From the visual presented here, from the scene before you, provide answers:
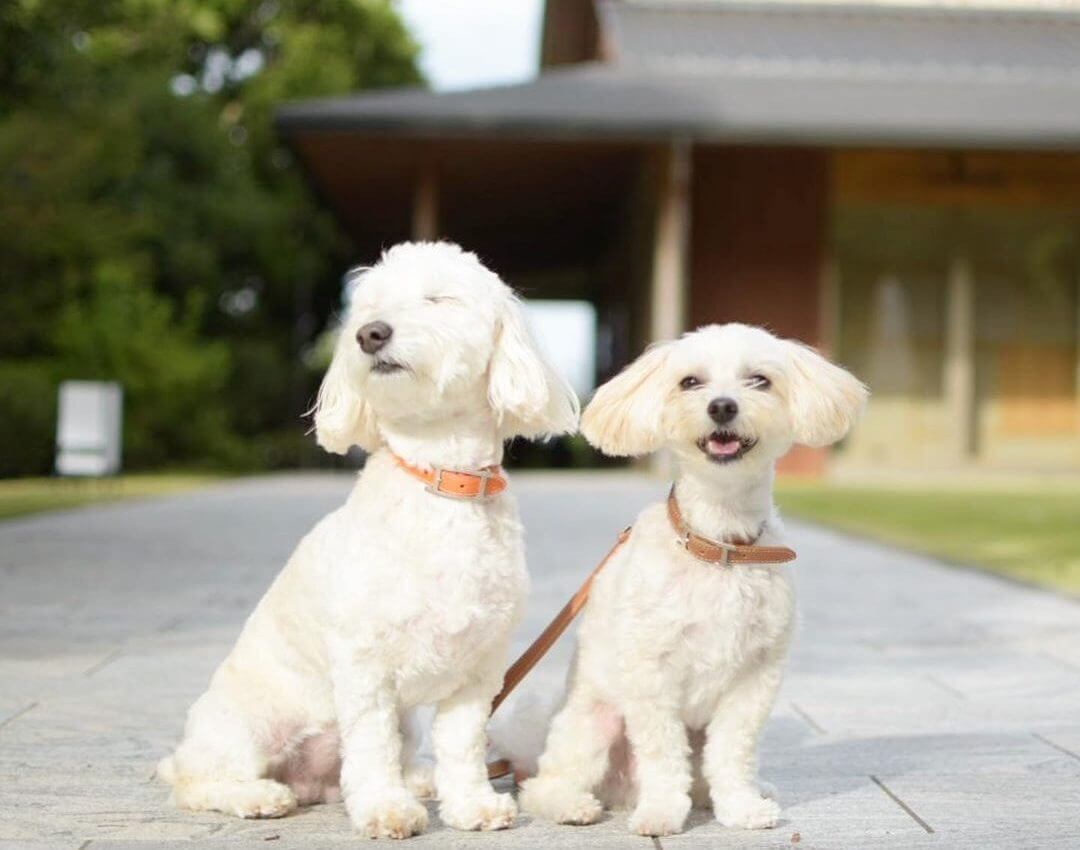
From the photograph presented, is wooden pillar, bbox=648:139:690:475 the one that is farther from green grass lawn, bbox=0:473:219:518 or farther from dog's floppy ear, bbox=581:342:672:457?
dog's floppy ear, bbox=581:342:672:457

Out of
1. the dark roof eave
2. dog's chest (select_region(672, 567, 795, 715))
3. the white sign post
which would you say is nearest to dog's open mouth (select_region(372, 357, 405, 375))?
dog's chest (select_region(672, 567, 795, 715))

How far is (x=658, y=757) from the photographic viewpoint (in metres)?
3.10

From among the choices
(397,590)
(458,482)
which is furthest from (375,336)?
(397,590)

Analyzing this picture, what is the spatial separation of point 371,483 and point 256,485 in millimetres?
14290

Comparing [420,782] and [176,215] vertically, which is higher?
[176,215]

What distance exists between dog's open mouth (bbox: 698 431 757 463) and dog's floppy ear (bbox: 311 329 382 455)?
2.41 ft

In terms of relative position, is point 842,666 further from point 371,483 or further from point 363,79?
point 363,79

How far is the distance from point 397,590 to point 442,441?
338 mm

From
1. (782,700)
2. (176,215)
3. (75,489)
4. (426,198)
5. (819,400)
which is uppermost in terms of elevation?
(176,215)

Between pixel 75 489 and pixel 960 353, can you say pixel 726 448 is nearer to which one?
pixel 75 489

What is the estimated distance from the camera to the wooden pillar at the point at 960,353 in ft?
61.5

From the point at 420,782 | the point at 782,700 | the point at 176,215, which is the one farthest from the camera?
the point at 176,215

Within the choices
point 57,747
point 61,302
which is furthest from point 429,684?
point 61,302

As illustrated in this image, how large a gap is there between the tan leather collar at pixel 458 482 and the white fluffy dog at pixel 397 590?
14 millimetres
